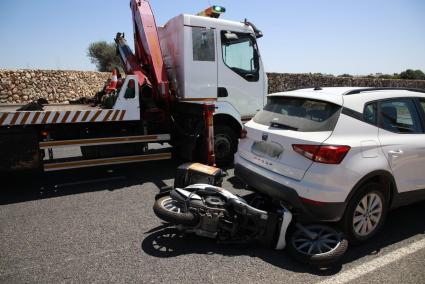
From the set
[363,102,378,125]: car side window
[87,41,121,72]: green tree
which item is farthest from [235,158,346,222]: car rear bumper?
[87,41,121,72]: green tree

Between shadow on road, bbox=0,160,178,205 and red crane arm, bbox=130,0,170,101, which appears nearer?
shadow on road, bbox=0,160,178,205

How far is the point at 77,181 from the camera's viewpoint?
5902mm

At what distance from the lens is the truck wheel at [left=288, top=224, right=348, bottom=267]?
3.12 meters

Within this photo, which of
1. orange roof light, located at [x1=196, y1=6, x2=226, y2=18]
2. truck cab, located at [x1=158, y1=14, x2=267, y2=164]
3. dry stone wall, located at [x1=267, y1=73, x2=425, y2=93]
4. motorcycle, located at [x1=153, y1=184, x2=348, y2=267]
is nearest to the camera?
motorcycle, located at [x1=153, y1=184, x2=348, y2=267]

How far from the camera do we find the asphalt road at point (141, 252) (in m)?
3.01

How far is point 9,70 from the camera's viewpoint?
1709 cm

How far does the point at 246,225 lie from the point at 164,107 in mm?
3752

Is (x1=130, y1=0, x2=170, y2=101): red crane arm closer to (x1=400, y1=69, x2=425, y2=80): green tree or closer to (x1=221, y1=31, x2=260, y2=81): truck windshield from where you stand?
(x1=221, y1=31, x2=260, y2=81): truck windshield

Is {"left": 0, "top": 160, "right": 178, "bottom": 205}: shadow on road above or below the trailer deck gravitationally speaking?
below

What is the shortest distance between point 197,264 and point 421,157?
2.97 meters

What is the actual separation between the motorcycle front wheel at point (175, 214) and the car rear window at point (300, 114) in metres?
1.46

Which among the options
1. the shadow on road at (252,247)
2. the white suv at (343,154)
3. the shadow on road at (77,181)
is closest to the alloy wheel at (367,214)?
the white suv at (343,154)

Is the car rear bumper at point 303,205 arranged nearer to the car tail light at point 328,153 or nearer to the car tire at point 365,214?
the car tire at point 365,214

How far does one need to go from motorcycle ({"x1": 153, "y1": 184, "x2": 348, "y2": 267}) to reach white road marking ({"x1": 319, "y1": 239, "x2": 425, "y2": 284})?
0.25 meters
